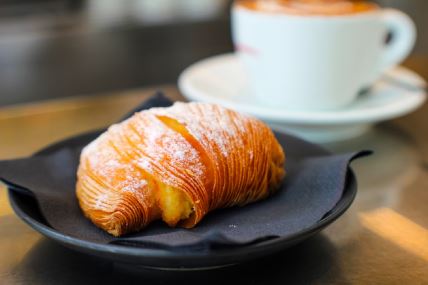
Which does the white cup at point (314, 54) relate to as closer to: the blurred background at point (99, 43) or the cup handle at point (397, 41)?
the cup handle at point (397, 41)

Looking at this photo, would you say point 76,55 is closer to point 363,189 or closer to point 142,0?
point 142,0

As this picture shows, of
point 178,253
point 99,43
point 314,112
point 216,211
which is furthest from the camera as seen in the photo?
point 99,43

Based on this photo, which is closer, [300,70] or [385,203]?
[385,203]

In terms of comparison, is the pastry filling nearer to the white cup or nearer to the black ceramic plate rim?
the black ceramic plate rim

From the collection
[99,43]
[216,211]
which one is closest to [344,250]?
[216,211]

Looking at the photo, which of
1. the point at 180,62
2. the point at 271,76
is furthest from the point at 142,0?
the point at 271,76

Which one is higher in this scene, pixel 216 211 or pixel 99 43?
pixel 216 211

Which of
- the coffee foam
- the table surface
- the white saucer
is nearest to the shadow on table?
the table surface

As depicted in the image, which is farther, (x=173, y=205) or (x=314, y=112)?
(x=314, y=112)

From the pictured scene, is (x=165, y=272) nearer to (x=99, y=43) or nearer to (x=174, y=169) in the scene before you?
(x=174, y=169)
